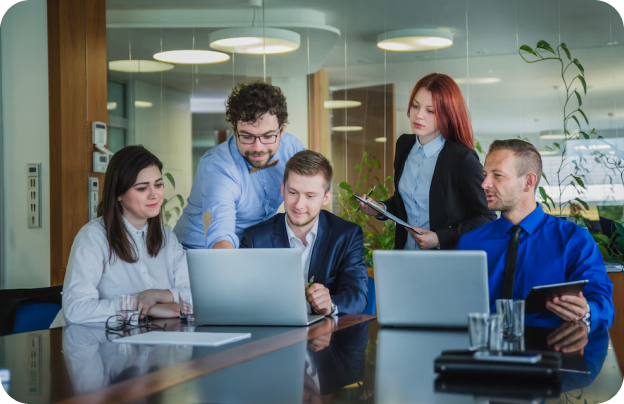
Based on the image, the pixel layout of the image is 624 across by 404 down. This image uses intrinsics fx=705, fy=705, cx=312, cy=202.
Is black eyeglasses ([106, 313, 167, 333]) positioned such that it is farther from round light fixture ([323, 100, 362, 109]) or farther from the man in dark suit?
round light fixture ([323, 100, 362, 109])

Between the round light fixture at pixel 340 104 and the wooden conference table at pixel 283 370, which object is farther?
the round light fixture at pixel 340 104

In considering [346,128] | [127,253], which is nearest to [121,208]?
[127,253]

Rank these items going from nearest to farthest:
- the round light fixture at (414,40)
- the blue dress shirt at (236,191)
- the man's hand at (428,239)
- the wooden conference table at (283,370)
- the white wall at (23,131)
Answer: the wooden conference table at (283,370) → the man's hand at (428,239) → the blue dress shirt at (236,191) → the white wall at (23,131) → the round light fixture at (414,40)

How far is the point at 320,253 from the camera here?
9.78 feet

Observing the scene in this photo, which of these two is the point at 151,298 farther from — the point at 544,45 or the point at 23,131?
the point at 544,45

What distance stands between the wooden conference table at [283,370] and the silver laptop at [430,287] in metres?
0.06

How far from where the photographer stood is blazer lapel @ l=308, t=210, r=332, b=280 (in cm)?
296

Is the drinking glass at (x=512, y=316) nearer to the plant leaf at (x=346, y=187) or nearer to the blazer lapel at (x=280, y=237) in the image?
the blazer lapel at (x=280, y=237)

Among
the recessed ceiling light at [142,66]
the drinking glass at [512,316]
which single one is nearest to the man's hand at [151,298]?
the drinking glass at [512,316]

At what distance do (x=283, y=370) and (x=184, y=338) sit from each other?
1.81 feet

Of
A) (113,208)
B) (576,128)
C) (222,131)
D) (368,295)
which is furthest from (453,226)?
(222,131)

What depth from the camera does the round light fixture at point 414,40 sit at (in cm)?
542

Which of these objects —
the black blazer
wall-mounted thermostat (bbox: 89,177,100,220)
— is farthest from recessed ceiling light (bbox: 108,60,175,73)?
the black blazer

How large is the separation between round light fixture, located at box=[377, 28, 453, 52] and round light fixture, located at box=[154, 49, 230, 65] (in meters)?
1.30
